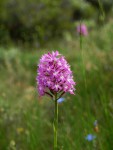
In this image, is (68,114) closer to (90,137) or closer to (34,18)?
(90,137)

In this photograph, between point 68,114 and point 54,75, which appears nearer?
point 54,75

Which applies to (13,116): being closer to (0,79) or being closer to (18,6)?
(0,79)

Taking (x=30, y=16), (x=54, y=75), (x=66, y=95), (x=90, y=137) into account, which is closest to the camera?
(x=54, y=75)

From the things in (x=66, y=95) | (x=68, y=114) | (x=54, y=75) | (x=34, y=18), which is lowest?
(x=54, y=75)

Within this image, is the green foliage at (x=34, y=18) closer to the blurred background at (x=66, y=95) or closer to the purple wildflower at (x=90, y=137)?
the blurred background at (x=66, y=95)

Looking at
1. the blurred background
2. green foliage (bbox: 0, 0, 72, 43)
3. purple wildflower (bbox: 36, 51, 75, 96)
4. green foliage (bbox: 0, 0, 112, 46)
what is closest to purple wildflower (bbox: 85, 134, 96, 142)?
the blurred background

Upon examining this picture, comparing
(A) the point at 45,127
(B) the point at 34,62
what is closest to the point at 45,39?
(B) the point at 34,62

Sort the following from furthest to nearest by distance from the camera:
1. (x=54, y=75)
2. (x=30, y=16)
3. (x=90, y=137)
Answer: (x=30, y=16), (x=90, y=137), (x=54, y=75)

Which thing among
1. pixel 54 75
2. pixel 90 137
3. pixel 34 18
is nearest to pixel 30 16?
pixel 34 18
